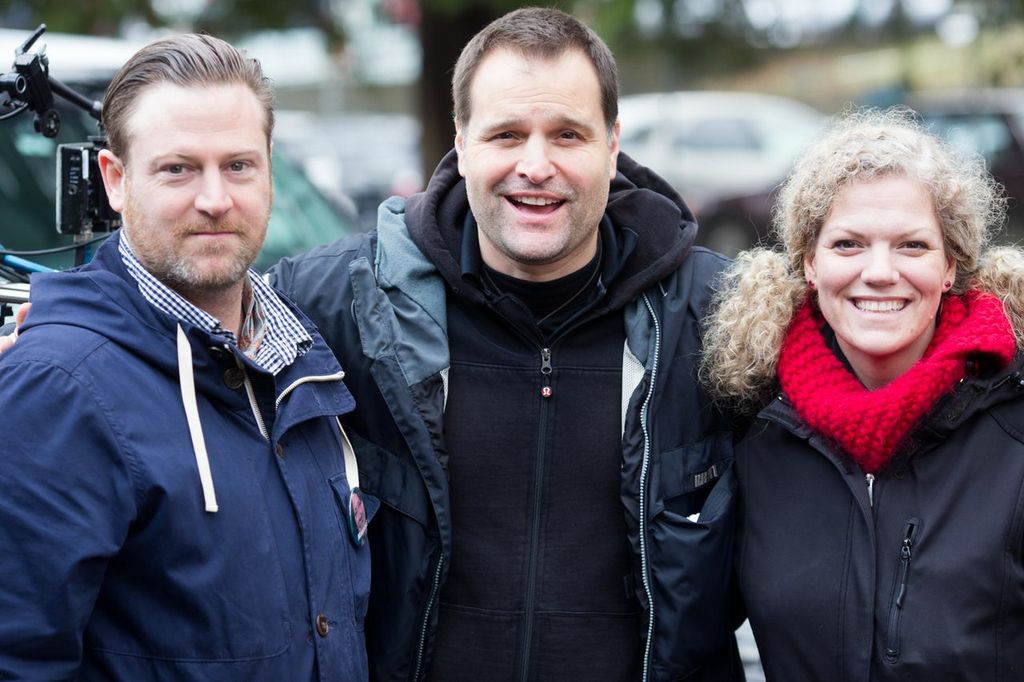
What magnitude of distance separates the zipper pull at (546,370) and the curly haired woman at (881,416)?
42cm

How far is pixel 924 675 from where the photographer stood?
281 centimetres

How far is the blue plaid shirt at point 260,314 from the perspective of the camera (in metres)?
2.63

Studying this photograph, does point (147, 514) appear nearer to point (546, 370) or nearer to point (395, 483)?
point (395, 483)

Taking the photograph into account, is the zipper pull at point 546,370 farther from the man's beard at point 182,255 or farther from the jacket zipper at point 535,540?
the man's beard at point 182,255

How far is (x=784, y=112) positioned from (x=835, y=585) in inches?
700

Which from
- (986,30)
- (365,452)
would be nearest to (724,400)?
(365,452)

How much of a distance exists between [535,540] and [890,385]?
3.14 feet

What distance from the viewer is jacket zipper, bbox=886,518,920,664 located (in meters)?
2.85

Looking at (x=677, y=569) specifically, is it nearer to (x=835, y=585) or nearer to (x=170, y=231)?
(x=835, y=585)

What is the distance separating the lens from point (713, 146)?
18328mm

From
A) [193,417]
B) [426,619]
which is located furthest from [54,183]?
[193,417]

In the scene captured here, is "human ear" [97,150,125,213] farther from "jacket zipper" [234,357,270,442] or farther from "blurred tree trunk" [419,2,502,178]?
"blurred tree trunk" [419,2,502,178]

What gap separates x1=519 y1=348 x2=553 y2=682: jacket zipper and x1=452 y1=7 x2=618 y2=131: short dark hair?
0.76 meters

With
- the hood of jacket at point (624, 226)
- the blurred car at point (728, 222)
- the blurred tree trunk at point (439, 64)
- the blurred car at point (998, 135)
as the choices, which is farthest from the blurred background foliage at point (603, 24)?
the hood of jacket at point (624, 226)
